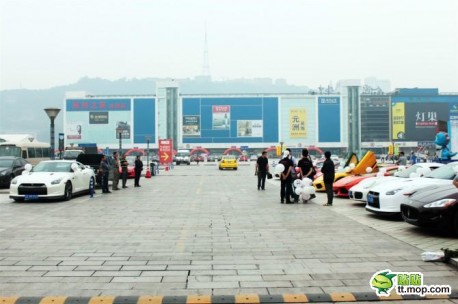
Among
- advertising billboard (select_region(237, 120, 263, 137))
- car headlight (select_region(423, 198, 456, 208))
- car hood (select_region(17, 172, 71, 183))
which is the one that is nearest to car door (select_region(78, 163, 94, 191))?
car hood (select_region(17, 172, 71, 183))

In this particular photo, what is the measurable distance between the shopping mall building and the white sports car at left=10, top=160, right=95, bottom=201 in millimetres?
95820

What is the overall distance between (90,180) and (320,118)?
99191 millimetres

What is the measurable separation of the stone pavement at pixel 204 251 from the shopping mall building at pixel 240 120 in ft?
330

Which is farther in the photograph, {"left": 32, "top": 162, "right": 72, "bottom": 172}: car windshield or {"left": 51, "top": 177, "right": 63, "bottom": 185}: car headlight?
{"left": 32, "top": 162, "right": 72, "bottom": 172}: car windshield

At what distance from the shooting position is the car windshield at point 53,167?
1620 centimetres

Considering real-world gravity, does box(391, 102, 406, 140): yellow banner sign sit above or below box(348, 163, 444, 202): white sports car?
above

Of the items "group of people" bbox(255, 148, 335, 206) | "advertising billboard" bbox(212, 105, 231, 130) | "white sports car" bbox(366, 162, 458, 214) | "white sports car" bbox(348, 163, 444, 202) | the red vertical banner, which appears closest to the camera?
"white sports car" bbox(366, 162, 458, 214)

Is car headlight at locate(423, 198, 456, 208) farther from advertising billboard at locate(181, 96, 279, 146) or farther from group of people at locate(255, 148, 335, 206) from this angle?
advertising billboard at locate(181, 96, 279, 146)

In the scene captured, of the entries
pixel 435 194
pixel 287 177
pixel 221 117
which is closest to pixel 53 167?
pixel 287 177

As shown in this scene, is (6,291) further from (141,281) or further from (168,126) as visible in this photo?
(168,126)

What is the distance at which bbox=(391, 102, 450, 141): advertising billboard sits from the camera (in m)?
113

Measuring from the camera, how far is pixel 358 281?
566 centimetres

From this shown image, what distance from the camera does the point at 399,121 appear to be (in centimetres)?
11481

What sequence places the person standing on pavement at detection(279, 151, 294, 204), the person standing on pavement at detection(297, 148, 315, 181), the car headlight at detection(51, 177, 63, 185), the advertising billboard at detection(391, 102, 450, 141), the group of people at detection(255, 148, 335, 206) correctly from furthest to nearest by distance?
the advertising billboard at detection(391, 102, 450, 141) → the car headlight at detection(51, 177, 63, 185) → the person standing on pavement at detection(297, 148, 315, 181) → the person standing on pavement at detection(279, 151, 294, 204) → the group of people at detection(255, 148, 335, 206)
